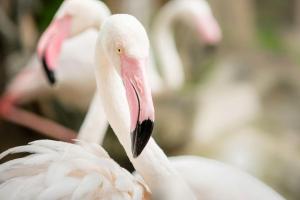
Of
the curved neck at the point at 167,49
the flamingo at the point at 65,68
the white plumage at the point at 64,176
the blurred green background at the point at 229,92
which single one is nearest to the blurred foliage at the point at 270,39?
the blurred green background at the point at 229,92

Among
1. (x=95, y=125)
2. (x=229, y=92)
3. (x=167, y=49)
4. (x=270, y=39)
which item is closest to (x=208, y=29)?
(x=167, y=49)

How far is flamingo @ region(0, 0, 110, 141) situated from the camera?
108cm

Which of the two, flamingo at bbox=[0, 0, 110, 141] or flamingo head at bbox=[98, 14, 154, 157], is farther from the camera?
flamingo at bbox=[0, 0, 110, 141]

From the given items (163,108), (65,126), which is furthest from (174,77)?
(65,126)

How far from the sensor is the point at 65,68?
201 cm

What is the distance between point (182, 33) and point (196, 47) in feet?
0.50

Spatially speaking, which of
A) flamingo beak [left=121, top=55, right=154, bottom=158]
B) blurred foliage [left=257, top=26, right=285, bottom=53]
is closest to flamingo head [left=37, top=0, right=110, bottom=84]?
flamingo beak [left=121, top=55, right=154, bottom=158]

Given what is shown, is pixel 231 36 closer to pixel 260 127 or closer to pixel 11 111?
pixel 260 127

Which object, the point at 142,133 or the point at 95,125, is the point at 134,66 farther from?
the point at 95,125

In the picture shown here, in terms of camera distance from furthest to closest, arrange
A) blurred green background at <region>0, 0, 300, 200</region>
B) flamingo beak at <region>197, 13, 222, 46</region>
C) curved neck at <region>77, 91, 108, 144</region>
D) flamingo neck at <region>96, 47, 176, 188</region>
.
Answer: flamingo beak at <region>197, 13, 222, 46</region>
blurred green background at <region>0, 0, 300, 200</region>
curved neck at <region>77, 91, 108, 144</region>
flamingo neck at <region>96, 47, 176, 188</region>

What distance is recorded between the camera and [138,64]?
88 centimetres

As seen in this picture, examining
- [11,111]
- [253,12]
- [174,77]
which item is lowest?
[11,111]

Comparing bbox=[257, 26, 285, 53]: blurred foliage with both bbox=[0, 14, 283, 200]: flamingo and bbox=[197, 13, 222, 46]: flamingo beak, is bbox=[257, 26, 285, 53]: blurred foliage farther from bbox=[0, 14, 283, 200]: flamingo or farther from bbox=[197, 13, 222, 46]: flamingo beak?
bbox=[0, 14, 283, 200]: flamingo

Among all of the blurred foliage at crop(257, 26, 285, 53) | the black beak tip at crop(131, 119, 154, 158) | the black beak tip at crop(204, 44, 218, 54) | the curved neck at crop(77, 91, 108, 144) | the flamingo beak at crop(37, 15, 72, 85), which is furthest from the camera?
the blurred foliage at crop(257, 26, 285, 53)
